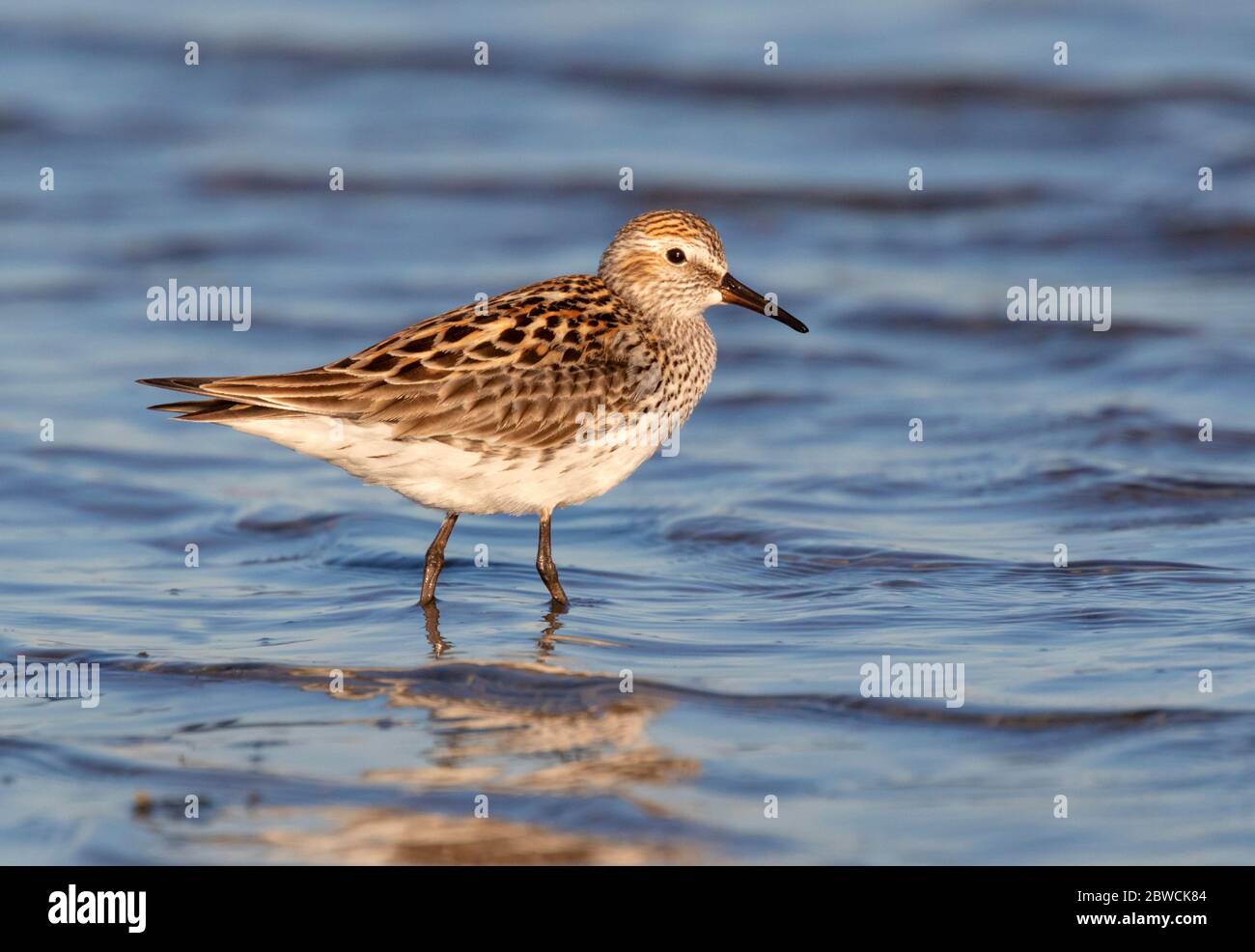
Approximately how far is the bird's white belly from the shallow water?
0.55 m

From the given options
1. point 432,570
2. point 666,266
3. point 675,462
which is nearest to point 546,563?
point 432,570

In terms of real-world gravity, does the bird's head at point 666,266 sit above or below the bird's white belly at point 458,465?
above

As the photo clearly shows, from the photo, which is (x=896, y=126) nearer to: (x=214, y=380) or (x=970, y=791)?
(x=214, y=380)

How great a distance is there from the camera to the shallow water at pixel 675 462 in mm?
6043

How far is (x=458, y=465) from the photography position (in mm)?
7934

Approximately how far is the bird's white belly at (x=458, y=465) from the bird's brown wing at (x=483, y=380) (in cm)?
7

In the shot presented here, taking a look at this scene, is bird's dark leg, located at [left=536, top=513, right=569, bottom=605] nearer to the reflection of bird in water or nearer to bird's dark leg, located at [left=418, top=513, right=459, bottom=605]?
bird's dark leg, located at [left=418, top=513, right=459, bottom=605]

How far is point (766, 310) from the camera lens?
358 inches

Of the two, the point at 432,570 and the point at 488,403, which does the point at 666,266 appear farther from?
the point at 432,570

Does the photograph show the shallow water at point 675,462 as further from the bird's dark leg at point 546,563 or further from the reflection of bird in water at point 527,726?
the bird's dark leg at point 546,563

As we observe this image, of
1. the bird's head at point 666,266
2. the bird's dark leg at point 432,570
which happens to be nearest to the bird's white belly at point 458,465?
the bird's dark leg at point 432,570

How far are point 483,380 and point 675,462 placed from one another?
319 cm

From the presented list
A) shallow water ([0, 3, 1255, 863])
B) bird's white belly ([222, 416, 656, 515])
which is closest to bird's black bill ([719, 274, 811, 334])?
bird's white belly ([222, 416, 656, 515])
